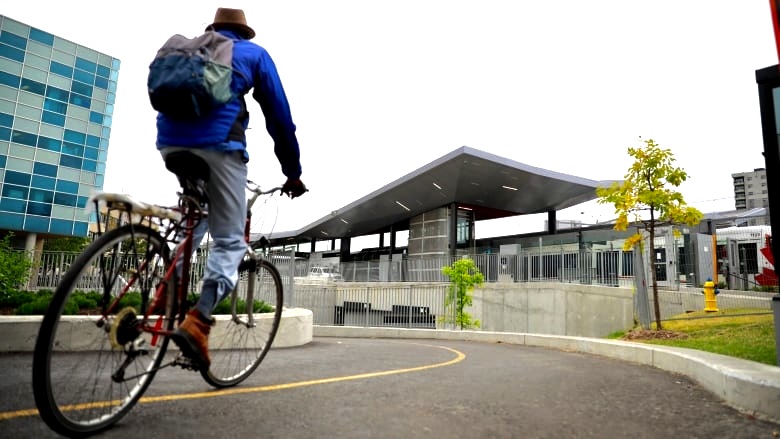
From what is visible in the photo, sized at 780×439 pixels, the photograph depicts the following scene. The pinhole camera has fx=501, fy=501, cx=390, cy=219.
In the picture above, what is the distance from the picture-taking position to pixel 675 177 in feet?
37.0

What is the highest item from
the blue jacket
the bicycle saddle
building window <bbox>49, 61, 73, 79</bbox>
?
building window <bbox>49, 61, 73, 79</bbox>

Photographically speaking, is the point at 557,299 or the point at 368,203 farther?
the point at 368,203

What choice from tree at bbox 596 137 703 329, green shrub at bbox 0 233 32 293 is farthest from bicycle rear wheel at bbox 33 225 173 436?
tree at bbox 596 137 703 329

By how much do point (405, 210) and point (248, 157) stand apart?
135 feet

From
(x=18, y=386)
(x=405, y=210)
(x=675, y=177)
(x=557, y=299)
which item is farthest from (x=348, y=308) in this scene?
(x=405, y=210)

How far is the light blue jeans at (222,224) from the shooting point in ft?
9.19

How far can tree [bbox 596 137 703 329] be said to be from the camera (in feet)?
36.6

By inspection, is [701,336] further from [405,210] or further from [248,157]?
[405,210]

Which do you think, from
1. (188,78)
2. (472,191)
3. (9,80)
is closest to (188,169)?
(188,78)

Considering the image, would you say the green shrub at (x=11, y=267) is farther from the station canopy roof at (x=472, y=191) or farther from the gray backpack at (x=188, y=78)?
the station canopy roof at (x=472, y=191)

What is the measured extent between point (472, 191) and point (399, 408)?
36460mm

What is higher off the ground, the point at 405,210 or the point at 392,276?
the point at 405,210

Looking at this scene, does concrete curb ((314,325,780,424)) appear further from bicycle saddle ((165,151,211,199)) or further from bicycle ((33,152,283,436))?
bicycle saddle ((165,151,211,199))

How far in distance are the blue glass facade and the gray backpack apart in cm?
5403
